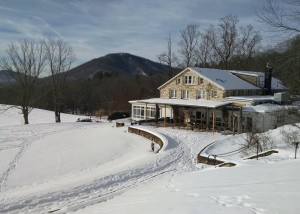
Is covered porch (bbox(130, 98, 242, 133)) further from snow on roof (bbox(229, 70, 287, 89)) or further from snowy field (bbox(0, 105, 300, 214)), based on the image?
snow on roof (bbox(229, 70, 287, 89))

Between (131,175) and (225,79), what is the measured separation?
23.7 meters

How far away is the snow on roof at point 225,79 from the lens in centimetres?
3437

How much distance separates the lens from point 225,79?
36.1 meters

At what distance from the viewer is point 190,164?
59.2ft

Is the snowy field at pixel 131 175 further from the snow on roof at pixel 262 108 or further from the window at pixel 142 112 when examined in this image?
the window at pixel 142 112

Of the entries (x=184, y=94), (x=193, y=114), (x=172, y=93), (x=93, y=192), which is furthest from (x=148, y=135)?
(x=93, y=192)

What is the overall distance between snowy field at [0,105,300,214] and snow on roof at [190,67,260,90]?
→ 8.24 m

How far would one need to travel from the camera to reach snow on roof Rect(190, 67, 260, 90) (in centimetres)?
3437

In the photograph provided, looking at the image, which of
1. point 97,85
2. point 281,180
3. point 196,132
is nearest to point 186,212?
point 281,180

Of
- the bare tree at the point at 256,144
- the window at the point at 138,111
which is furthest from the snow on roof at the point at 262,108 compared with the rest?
the window at the point at 138,111

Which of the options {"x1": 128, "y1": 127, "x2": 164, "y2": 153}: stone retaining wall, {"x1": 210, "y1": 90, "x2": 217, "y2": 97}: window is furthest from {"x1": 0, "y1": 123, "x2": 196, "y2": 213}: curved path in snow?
{"x1": 210, "y1": 90, "x2": 217, "y2": 97}: window

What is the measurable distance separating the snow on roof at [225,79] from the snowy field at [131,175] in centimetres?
824

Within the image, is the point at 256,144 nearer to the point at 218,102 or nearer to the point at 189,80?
the point at 218,102

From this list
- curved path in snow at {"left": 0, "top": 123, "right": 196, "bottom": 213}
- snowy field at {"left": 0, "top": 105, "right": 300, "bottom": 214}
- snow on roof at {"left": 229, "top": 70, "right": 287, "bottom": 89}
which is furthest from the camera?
snow on roof at {"left": 229, "top": 70, "right": 287, "bottom": 89}
